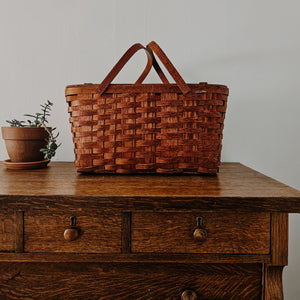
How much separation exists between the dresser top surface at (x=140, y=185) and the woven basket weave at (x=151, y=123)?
0.05m

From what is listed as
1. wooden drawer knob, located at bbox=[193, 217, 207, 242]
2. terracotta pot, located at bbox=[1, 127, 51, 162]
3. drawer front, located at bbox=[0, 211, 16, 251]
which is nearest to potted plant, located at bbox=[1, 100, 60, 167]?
terracotta pot, located at bbox=[1, 127, 51, 162]

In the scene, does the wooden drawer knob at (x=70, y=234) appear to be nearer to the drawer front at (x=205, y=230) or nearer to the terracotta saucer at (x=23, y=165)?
the drawer front at (x=205, y=230)

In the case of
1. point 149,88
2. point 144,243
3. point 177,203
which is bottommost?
point 144,243

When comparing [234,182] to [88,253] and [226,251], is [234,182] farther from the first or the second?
[88,253]

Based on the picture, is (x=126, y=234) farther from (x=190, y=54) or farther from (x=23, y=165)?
(x=190, y=54)

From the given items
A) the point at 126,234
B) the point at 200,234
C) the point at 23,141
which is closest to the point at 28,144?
the point at 23,141

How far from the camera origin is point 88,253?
2.06 feet

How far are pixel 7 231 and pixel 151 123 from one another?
0.47 m

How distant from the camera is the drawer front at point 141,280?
64 cm

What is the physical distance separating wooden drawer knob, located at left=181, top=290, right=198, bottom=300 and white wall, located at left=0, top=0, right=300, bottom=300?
708 mm

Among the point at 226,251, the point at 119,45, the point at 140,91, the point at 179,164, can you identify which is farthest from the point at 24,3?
the point at 226,251

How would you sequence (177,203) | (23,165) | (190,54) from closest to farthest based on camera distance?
1. (177,203)
2. (23,165)
3. (190,54)

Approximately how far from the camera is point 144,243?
2.05ft

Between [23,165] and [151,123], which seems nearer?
[151,123]
